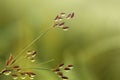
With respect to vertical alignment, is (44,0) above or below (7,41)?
above

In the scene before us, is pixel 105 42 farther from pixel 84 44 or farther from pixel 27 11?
pixel 27 11

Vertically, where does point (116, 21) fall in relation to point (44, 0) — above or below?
below

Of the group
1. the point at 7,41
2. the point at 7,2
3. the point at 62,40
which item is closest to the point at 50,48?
the point at 62,40

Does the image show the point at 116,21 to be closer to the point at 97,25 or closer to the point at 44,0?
the point at 97,25

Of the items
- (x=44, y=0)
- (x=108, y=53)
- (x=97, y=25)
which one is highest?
(x=44, y=0)

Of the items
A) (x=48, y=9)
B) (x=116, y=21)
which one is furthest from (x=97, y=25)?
(x=48, y=9)

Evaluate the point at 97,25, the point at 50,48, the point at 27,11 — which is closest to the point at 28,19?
the point at 27,11
